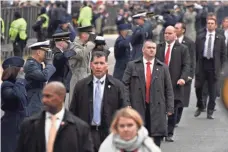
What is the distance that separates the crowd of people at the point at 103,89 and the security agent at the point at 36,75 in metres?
0.01

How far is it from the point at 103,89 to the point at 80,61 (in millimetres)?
3203

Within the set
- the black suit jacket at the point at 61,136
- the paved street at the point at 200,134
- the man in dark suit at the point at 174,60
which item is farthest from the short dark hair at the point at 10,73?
the man in dark suit at the point at 174,60

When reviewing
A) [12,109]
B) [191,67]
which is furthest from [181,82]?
[12,109]

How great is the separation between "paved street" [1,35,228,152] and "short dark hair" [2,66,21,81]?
3455mm

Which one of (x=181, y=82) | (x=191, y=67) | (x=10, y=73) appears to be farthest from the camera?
(x=191, y=67)

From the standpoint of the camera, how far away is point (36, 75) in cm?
1134

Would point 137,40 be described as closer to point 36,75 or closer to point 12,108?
point 36,75

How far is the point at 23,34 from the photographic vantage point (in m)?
28.4

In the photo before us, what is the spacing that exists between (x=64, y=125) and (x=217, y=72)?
8866mm

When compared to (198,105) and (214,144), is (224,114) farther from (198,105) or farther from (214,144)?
(214,144)

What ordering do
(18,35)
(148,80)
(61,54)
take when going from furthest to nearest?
(18,35), (61,54), (148,80)

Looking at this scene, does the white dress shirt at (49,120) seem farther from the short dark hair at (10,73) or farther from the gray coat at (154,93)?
the gray coat at (154,93)

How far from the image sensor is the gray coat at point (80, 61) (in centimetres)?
1329

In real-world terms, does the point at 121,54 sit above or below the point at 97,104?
below
